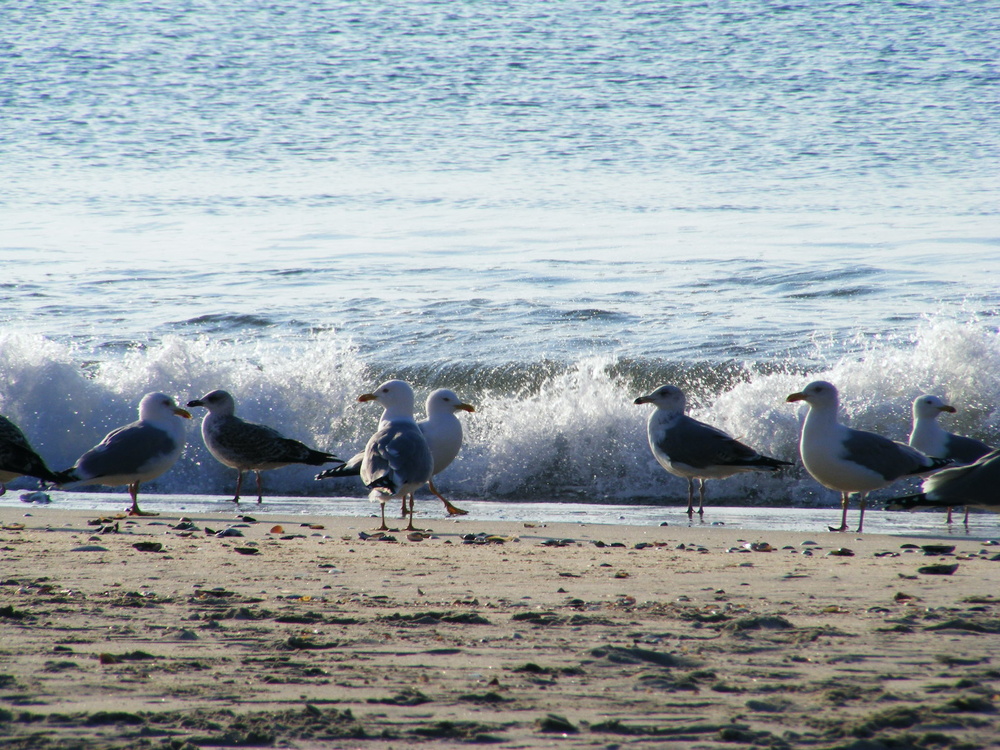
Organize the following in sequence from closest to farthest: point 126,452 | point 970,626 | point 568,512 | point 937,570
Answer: point 970,626, point 937,570, point 126,452, point 568,512

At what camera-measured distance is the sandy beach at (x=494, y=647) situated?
2.95 m

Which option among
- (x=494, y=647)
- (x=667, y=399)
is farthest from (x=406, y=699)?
(x=667, y=399)

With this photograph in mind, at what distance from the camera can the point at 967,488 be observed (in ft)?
20.7

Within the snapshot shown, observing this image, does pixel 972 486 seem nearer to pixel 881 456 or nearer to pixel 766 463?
pixel 881 456

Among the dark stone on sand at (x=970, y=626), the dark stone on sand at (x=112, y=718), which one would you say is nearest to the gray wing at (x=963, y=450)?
the dark stone on sand at (x=970, y=626)

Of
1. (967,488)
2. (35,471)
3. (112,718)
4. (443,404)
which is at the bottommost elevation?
(112,718)

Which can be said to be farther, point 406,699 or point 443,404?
point 443,404

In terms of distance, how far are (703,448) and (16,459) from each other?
4.93 meters

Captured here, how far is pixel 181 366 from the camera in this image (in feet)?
42.4

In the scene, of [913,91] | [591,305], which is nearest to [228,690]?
[591,305]

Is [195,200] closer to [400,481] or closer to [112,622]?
[400,481]

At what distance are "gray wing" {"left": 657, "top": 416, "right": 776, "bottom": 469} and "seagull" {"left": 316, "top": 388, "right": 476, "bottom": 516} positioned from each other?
1.63m

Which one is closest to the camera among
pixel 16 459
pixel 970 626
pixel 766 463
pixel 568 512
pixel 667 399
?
pixel 970 626

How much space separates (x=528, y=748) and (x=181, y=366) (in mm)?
10775
